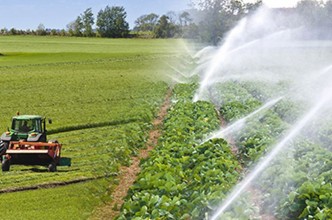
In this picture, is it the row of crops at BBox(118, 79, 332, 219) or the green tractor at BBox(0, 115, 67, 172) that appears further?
the green tractor at BBox(0, 115, 67, 172)

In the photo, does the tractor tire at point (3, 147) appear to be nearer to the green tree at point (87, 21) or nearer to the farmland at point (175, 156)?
the farmland at point (175, 156)

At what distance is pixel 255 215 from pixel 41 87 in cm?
2531

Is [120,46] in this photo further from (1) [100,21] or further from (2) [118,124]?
(2) [118,124]

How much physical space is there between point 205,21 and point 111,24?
3439 cm

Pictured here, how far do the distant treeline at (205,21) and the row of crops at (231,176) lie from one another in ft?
142

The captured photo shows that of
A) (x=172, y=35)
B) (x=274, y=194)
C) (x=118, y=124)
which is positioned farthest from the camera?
(x=172, y=35)

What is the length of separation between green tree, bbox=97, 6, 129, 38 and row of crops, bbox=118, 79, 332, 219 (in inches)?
3135

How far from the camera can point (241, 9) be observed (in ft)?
214

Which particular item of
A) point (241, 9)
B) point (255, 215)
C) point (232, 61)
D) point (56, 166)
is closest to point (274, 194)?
point (255, 215)

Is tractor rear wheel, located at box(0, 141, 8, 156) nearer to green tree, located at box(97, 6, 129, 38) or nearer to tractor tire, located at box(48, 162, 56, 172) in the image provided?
tractor tire, located at box(48, 162, 56, 172)

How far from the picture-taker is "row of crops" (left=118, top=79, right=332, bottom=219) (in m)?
8.72

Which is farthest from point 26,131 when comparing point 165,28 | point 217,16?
point 165,28

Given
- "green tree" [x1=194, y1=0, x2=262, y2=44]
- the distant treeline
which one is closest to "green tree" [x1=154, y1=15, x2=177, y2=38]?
the distant treeline

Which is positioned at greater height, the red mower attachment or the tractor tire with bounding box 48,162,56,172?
the red mower attachment
